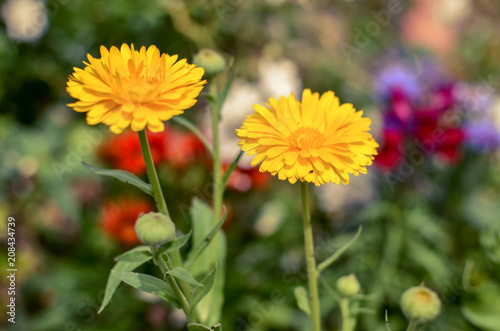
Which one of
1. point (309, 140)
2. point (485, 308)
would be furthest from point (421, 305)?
point (485, 308)

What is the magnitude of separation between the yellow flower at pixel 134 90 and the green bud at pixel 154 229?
9 cm

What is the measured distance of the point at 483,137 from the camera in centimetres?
112

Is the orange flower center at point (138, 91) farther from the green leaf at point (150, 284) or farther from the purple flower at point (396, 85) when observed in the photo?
the purple flower at point (396, 85)

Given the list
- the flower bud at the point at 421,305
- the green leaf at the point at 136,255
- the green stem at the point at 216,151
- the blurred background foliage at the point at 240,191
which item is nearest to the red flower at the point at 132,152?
the blurred background foliage at the point at 240,191

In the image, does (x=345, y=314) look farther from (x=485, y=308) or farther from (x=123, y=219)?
(x=123, y=219)

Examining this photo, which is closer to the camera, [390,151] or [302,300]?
[302,300]

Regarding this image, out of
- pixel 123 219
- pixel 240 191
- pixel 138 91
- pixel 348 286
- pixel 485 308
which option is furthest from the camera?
pixel 240 191

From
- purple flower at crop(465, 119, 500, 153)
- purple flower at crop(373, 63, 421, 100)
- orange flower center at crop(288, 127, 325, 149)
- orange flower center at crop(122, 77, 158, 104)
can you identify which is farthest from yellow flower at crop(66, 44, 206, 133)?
purple flower at crop(465, 119, 500, 153)

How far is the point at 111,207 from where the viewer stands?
1.03m

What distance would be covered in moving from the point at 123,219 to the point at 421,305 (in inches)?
25.8

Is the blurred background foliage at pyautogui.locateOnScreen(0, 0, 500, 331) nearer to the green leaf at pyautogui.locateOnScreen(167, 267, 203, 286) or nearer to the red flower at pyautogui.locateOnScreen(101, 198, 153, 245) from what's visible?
the red flower at pyautogui.locateOnScreen(101, 198, 153, 245)

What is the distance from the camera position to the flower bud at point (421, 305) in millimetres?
527

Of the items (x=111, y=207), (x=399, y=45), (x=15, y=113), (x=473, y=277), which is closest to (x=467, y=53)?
(x=399, y=45)

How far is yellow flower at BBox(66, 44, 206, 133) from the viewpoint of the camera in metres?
0.42
